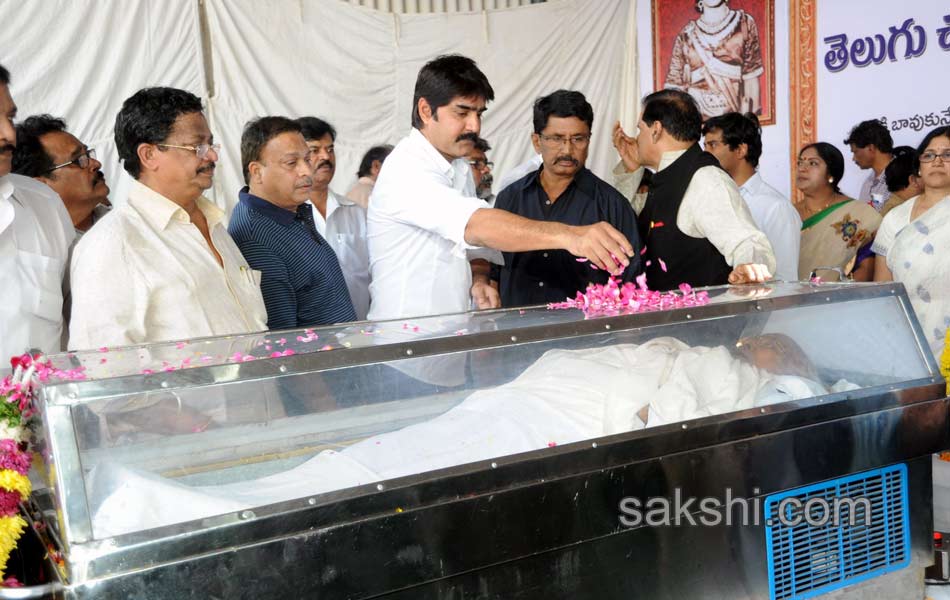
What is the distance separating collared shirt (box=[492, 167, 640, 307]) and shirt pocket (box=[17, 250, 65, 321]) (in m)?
1.70

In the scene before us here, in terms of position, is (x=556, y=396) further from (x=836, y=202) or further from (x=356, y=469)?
(x=836, y=202)

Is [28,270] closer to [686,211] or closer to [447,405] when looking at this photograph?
[447,405]

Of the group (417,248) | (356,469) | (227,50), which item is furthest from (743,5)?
(356,469)

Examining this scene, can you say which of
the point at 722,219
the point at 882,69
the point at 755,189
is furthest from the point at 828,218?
the point at 722,219

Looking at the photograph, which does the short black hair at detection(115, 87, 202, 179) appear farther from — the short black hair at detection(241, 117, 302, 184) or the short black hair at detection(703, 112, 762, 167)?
the short black hair at detection(703, 112, 762, 167)

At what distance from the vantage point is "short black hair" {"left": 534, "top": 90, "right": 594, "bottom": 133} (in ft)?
11.7

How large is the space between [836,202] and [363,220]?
2.68 meters

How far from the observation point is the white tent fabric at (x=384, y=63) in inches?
240

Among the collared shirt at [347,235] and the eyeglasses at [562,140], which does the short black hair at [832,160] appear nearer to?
the eyeglasses at [562,140]

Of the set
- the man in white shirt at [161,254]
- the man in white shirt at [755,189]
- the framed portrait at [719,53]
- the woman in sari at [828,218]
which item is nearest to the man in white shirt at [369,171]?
the man in white shirt at [755,189]

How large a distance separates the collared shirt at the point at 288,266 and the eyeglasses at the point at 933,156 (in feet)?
8.18

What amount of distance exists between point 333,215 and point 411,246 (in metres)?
1.49

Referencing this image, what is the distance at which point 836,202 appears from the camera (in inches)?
203

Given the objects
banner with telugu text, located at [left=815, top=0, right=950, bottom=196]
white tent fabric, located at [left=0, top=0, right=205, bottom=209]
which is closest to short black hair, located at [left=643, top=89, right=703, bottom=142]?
banner with telugu text, located at [left=815, top=0, right=950, bottom=196]
